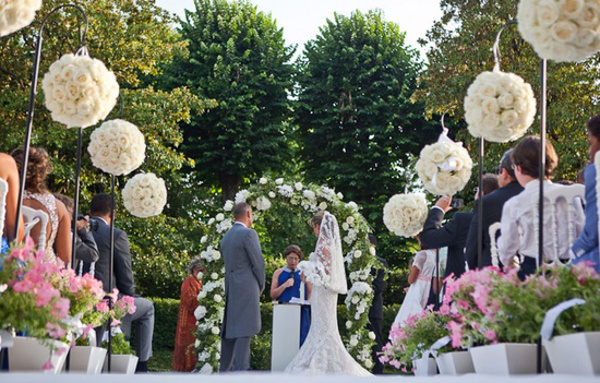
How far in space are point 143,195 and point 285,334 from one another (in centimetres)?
414

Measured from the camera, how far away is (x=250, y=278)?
31.5ft

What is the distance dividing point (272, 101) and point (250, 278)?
15537 mm

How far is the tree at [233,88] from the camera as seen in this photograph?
2370 centimetres

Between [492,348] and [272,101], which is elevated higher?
[272,101]

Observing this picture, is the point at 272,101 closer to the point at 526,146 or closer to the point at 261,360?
the point at 261,360

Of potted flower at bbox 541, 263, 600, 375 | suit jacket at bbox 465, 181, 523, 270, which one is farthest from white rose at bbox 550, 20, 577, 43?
suit jacket at bbox 465, 181, 523, 270

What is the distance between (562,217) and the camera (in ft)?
14.6

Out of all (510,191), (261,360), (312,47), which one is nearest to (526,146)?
(510,191)

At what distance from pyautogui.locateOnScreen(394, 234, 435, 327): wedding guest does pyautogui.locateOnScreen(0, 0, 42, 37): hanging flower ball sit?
6106 millimetres

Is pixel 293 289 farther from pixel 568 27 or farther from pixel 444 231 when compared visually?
pixel 568 27

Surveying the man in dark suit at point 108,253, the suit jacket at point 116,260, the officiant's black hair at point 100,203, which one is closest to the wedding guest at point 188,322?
the man in dark suit at point 108,253

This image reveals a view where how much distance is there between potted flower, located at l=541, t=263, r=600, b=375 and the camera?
2.85 metres

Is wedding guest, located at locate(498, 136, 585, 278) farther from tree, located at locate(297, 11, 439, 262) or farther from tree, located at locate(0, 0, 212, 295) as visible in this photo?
tree, located at locate(297, 11, 439, 262)

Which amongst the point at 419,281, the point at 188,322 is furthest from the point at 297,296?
the point at 419,281
